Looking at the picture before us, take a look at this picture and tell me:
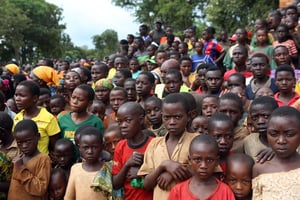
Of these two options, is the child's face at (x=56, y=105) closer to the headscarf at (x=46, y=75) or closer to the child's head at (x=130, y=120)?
the headscarf at (x=46, y=75)

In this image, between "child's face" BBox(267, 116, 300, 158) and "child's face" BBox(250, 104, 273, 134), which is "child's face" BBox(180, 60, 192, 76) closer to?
"child's face" BBox(250, 104, 273, 134)

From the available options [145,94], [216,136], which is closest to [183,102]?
[216,136]

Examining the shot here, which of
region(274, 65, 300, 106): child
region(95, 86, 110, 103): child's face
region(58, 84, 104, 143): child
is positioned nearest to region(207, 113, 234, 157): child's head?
region(274, 65, 300, 106): child

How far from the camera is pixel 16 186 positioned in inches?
147

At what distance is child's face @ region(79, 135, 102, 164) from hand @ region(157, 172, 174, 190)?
0.79m

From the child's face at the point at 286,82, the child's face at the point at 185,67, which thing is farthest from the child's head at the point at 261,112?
the child's face at the point at 185,67

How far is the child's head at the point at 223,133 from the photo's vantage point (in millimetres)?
3289

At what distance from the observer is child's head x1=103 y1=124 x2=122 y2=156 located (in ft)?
13.5

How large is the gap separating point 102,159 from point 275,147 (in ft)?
5.37

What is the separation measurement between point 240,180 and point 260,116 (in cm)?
70

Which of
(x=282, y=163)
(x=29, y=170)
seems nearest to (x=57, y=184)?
(x=29, y=170)

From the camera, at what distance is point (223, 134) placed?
3.33m

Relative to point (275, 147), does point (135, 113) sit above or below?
above

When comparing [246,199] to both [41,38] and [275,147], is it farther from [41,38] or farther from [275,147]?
[41,38]
